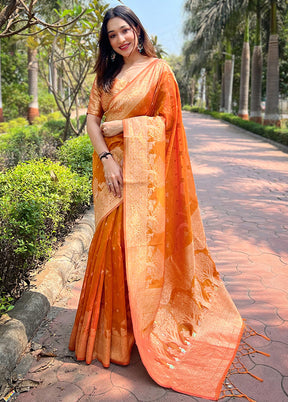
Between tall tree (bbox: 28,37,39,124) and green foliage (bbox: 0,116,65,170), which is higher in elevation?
tall tree (bbox: 28,37,39,124)

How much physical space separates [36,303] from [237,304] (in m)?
1.32

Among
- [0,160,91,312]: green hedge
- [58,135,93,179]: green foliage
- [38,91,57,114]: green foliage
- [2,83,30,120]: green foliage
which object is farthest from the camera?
[38,91,57,114]: green foliage

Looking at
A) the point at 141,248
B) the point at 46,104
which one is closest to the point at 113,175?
the point at 141,248

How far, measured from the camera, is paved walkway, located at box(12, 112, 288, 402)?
165cm

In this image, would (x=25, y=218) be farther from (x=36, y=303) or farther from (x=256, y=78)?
(x=256, y=78)

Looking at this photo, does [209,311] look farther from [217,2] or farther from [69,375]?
[217,2]

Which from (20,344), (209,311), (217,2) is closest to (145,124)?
(209,311)

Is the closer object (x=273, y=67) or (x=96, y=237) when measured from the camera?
(x=96, y=237)

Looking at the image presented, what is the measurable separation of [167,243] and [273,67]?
38.7 ft

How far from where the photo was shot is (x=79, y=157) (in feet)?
15.4

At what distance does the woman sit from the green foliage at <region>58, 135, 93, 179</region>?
2.62 metres

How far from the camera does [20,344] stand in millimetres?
1880

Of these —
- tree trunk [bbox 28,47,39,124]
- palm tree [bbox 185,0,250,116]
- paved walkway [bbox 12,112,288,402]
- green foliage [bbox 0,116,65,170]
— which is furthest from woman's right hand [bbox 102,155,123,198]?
palm tree [bbox 185,0,250,116]

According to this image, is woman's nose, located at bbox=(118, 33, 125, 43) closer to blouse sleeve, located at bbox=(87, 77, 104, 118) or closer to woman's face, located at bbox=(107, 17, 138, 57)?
woman's face, located at bbox=(107, 17, 138, 57)
